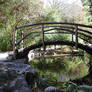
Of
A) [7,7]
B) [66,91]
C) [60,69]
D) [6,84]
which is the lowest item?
[60,69]

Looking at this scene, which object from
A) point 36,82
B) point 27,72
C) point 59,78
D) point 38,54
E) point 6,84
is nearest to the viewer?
point 6,84

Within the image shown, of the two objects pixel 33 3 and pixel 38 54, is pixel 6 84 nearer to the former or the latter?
pixel 38 54

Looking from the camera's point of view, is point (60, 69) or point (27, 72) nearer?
point (27, 72)

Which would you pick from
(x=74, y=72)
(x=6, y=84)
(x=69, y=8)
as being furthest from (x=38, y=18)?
(x=69, y=8)

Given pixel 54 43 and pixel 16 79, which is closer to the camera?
pixel 16 79

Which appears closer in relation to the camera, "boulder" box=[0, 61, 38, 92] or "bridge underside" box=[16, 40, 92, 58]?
"boulder" box=[0, 61, 38, 92]

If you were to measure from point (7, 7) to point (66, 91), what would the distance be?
24.2 ft

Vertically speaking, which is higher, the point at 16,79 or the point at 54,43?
the point at 54,43

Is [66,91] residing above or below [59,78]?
above

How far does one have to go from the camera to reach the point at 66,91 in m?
2.78

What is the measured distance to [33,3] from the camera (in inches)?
404

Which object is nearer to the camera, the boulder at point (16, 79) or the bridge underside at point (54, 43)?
the boulder at point (16, 79)

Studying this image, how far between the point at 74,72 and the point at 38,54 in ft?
9.27

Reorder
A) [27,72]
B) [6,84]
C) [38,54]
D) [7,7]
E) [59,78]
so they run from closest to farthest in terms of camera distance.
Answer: [6,84] → [27,72] → [59,78] → [38,54] → [7,7]
